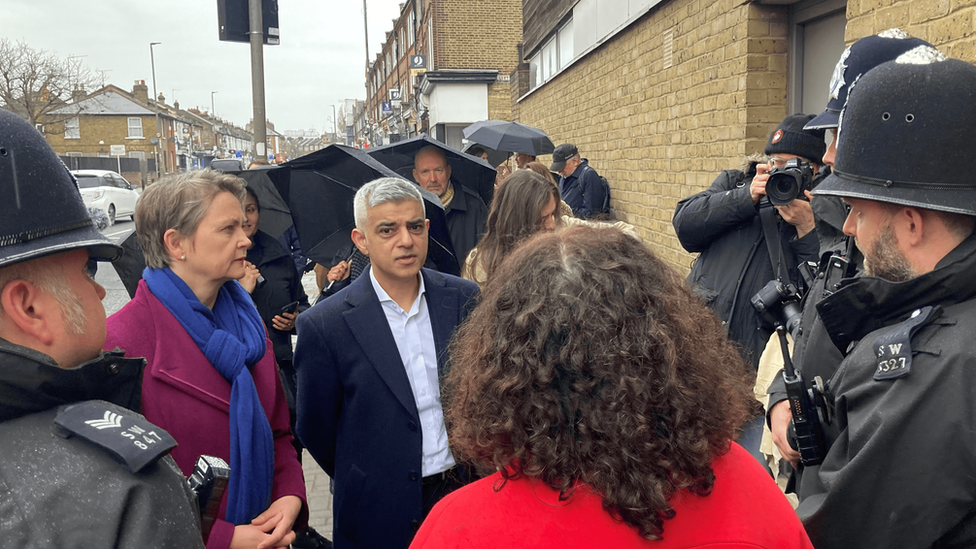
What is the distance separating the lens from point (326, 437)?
261 centimetres

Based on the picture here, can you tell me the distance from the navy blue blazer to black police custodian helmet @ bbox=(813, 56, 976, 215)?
4.75ft

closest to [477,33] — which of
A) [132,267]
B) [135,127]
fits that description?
[132,267]

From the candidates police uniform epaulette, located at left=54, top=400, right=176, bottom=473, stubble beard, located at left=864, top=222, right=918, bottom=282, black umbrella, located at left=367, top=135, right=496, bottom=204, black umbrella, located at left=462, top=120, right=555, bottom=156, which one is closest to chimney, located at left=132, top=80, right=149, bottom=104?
black umbrella, located at left=462, top=120, right=555, bottom=156

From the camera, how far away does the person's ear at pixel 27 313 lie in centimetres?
118

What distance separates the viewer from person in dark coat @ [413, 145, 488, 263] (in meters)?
4.59

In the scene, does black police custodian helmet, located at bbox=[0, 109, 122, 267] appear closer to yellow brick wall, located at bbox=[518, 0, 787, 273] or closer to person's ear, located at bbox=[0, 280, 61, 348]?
person's ear, located at bbox=[0, 280, 61, 348]

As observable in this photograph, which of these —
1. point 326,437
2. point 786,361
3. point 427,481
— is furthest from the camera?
point 326,437

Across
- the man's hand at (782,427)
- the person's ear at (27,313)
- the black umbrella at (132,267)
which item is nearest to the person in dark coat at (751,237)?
the man's hand at (782,427)

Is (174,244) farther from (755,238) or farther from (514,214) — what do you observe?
(755,238)

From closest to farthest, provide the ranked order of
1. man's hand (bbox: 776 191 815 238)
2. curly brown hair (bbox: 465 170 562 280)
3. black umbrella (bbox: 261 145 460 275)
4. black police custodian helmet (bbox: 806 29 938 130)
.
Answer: black police custodian helmet (bbox: 806 29 938 130) → man's hand (bbox: 776 191 815 238) → curly brown hair (bbox: 465 170 562 280) → black umbrella (bbox: 261 145 460 275)

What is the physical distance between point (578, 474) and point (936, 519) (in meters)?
0.81

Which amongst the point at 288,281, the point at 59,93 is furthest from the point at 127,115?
the point at 288,281

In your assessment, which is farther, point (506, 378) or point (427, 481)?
point (427, 481)

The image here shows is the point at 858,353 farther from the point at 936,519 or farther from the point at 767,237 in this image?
the point at 767,237
